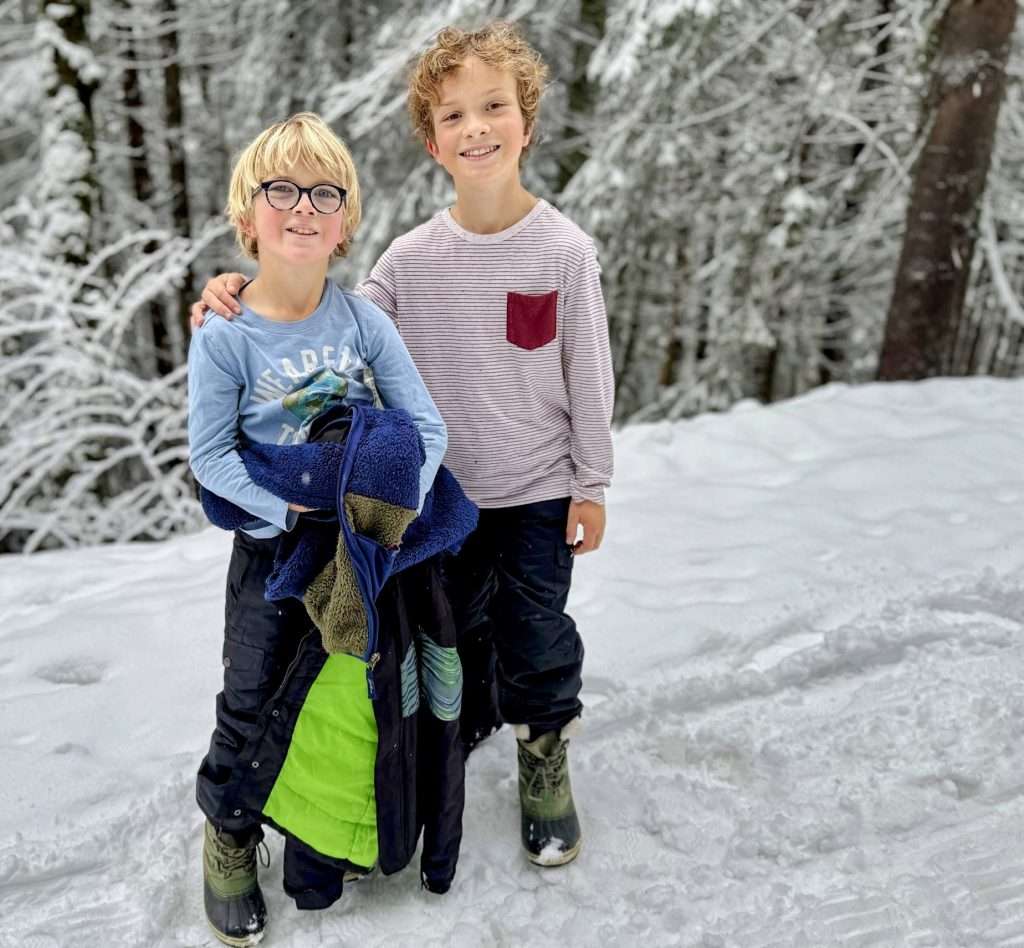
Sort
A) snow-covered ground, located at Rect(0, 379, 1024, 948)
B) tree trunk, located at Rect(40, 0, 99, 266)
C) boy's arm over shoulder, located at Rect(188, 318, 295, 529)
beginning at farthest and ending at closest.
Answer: tree trunk, located at Rect(40, 0, 99, 266) < snow-covered ground, located at Rect(0, 379, 1024, 948) < boy's arm over shoulder, located at Rect(188, 318, 295, 529)

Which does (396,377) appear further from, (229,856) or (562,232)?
(229,856)

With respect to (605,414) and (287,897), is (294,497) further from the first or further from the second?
(287,897)

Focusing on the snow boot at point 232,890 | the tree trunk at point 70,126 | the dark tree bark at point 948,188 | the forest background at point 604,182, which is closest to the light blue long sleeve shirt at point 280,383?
the snow boot at point 232,890

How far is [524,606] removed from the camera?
2281mm

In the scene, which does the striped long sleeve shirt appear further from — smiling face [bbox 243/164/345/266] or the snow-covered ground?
the snow-covered ground

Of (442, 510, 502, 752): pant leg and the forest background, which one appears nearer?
(442, 510, 502, 752): pant leg

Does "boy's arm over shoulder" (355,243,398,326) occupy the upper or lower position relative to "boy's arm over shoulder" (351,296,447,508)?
upper

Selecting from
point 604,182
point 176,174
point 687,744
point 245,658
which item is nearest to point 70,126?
point 176,174

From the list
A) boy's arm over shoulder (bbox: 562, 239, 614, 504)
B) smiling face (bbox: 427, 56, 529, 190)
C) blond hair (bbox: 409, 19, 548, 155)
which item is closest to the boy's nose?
smiling face (bbox: 427, 56, 529, 190)

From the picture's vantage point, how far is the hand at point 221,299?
186 centimetres

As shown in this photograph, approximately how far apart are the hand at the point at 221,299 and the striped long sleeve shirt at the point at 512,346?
42cm

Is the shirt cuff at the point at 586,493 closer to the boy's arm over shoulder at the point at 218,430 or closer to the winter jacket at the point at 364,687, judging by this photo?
the winter jacket at the point at 364,687

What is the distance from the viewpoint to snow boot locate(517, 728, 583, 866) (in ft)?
7.64

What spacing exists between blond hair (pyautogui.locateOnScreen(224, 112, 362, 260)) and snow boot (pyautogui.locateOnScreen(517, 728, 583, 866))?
4.82 feet
